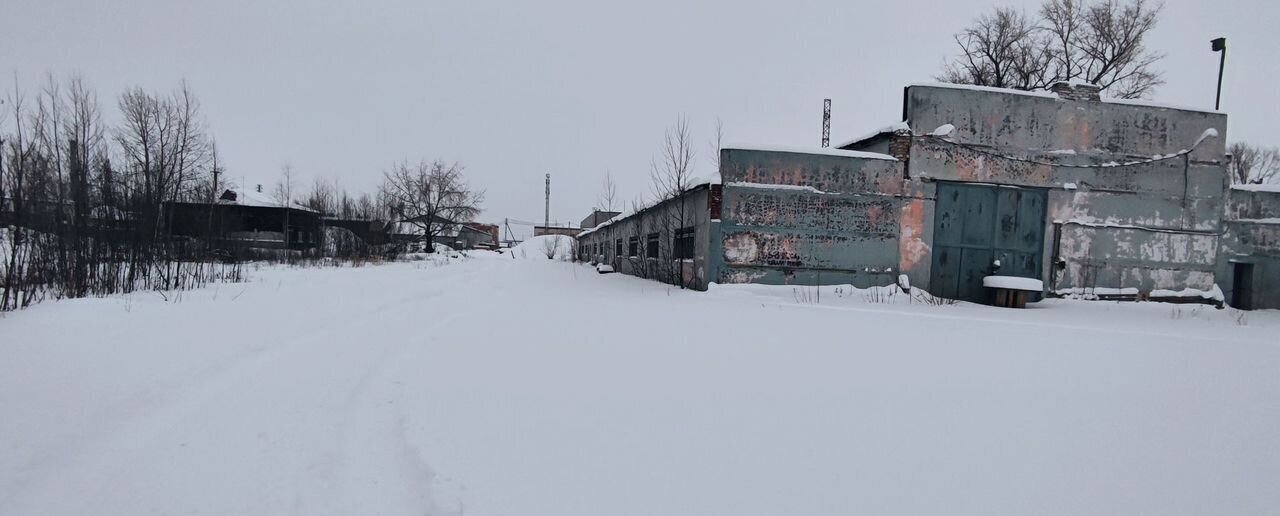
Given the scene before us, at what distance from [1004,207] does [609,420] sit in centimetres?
1169

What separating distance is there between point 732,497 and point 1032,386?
3.08 metres

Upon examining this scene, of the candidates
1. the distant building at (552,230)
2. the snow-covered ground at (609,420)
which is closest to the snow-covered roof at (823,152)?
the snow-covered ground at (609,420)

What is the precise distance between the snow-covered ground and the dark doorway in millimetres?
9012

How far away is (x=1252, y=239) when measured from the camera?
12.3 m

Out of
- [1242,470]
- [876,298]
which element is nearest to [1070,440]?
[1242,470]

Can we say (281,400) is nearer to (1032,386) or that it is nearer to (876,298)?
(1032,386)

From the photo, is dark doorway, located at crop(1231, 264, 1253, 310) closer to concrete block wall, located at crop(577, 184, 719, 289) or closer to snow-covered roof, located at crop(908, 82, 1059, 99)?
snow-covered roof, located at crop(908, 82, 1059, 99)

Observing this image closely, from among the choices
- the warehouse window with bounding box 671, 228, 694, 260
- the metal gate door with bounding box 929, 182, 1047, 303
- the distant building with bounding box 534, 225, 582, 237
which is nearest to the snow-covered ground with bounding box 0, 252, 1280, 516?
the metal gate door with bounding box 929, 182, 1047, 303

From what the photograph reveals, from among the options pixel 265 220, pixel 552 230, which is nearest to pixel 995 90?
pixel 265 220

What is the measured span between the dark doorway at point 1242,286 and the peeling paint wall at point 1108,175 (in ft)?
2.93

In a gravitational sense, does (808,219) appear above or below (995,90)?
below

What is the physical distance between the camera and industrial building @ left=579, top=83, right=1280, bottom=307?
35.8 feet

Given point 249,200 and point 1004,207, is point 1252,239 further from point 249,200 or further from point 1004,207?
point 249,200

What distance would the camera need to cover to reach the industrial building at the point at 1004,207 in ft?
35.8
